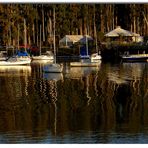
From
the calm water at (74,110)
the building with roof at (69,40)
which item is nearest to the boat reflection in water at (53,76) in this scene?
the calm water at (74,110)

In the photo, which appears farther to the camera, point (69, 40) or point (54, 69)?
point (69, 40)

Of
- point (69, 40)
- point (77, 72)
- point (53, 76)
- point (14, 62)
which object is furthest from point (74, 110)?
point (69, 40)

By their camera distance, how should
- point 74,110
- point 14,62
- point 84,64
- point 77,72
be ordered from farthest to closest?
point 14,62, point 84,64, point 77,72, point 74,110

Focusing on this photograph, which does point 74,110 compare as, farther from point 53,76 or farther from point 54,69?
point 54,69

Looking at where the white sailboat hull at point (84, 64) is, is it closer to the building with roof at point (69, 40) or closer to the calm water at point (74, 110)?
the calm water at point (74, 110)

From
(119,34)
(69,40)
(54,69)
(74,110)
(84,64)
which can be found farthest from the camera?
(69,40)

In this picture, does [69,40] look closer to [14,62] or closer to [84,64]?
[14,62]

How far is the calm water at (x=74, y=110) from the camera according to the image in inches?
234

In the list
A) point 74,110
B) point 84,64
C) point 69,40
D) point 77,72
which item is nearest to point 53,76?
point 77,72

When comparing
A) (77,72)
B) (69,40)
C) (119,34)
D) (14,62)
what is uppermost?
(119,34)

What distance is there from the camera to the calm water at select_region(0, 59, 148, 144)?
595 cm

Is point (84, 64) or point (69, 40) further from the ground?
point (69, 40)

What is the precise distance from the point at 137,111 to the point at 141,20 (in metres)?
20.5

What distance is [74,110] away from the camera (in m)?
8.17
